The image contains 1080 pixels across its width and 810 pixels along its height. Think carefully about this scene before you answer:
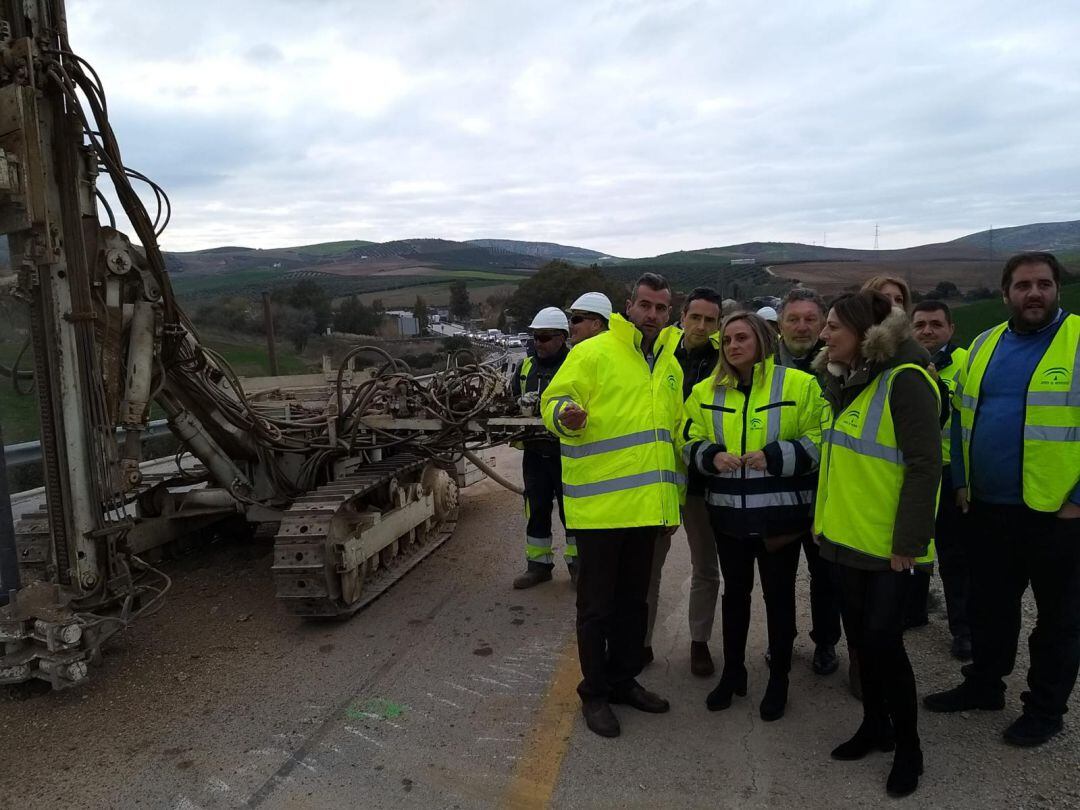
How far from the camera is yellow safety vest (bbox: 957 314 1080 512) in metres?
3.25

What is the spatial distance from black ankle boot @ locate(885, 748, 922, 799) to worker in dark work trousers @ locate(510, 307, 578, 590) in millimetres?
2835

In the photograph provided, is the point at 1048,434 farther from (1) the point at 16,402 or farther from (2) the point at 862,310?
(1) the point at 16,402

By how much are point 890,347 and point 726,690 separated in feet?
6.04

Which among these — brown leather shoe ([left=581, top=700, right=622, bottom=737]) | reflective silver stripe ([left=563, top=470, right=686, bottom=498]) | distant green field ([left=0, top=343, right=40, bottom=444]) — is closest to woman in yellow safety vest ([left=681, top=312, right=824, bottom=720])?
reflective silver stripe ([left=563, top=470, right=686, bottom=498])

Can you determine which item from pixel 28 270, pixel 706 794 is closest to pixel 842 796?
pixel 706 794

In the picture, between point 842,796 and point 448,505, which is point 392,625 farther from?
point 842,796

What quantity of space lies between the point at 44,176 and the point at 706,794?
13.6 feet

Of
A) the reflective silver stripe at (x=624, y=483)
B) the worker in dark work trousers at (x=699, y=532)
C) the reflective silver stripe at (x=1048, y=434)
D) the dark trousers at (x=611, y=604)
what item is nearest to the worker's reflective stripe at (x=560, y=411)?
the reflective silver stripe at (x=624, y=483)

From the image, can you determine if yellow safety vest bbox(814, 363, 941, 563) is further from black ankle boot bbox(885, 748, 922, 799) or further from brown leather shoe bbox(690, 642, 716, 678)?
brown leather shoe bbox(690, 642, 716, 678)

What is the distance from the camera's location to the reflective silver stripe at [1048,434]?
3.24 meters

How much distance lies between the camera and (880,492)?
313cm

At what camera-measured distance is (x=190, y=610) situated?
5355 mm

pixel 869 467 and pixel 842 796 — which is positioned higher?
pixel 869 467

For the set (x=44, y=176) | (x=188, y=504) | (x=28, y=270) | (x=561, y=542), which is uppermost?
(x=44, y=176)
